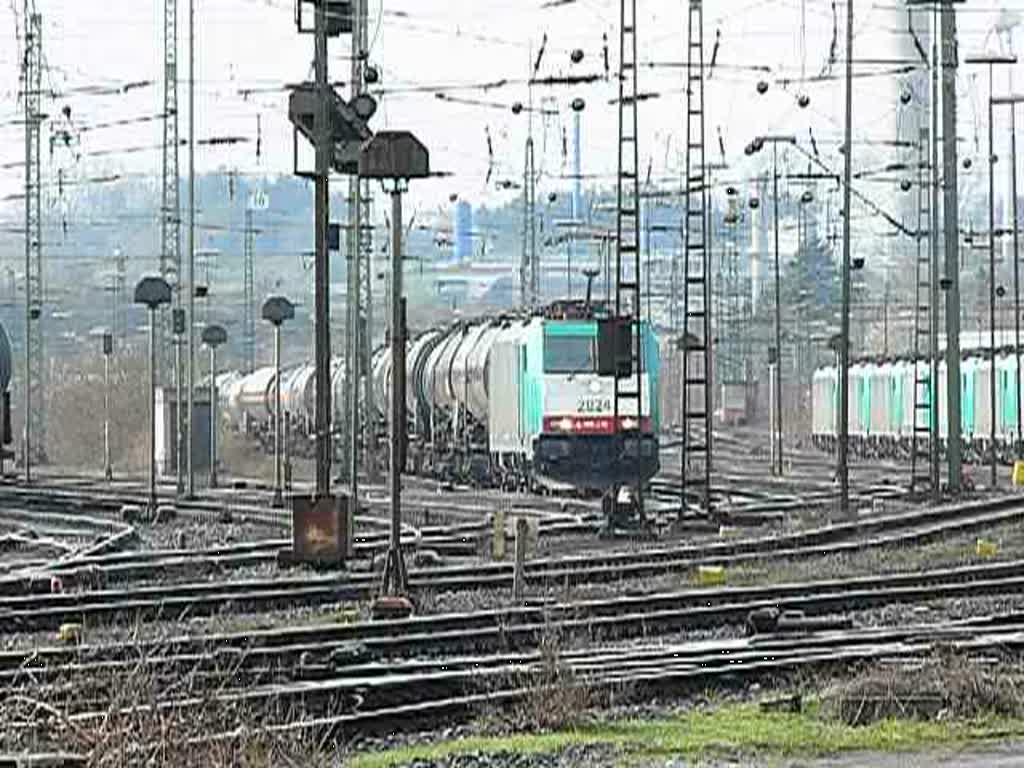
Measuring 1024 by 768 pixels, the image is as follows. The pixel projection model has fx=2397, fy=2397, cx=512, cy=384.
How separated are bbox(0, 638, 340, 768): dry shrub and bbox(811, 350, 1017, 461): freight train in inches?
1565

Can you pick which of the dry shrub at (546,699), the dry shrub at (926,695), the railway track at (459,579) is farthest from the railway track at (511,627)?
the dry shrub at (926,695)

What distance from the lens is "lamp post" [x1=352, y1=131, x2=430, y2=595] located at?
758 inches

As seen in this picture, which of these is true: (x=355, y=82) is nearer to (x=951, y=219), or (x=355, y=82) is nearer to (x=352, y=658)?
(x=951, y=219)

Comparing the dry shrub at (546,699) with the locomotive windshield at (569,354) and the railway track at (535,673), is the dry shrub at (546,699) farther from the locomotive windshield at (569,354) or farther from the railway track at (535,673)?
the locomotive windshield at (569,354)

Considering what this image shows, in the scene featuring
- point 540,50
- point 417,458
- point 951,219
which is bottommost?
point 417,458

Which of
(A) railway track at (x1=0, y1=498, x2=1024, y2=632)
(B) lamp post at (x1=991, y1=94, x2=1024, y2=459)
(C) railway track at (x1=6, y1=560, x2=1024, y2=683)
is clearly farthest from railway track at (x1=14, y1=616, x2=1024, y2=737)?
(B) lamp post at (x1=991, y1=94, x2=1024, y2=459)

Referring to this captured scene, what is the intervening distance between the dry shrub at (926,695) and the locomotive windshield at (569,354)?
24.3 meters

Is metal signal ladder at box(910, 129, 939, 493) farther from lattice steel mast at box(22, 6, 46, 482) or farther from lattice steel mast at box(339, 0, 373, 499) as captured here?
lattice steel mast at box(22, 6, 46, 482)

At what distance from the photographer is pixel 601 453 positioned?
37.8 metres

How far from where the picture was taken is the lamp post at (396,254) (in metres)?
19.2

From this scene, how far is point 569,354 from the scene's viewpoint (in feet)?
126

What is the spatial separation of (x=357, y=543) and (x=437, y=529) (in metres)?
3.65

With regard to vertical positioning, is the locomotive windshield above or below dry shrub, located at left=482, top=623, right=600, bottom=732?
above

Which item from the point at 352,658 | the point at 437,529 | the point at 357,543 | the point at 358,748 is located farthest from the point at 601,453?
the point at 358,748
